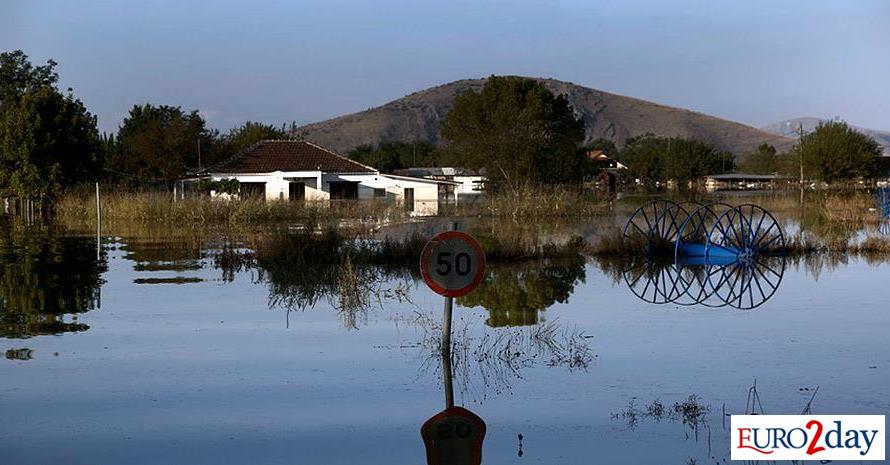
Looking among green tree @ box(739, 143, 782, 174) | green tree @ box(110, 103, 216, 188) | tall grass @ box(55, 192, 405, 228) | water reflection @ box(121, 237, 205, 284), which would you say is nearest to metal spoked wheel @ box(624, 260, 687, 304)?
water reflection @ box(121, 237, 205, 284)

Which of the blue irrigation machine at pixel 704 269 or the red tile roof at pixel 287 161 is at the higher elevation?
the red tile roof at pixel 287 161

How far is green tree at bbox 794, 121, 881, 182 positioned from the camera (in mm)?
90062

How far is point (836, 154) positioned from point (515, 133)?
3309cm

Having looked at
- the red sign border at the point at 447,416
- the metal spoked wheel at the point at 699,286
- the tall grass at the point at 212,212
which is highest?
the tall grass at the point at 212,212

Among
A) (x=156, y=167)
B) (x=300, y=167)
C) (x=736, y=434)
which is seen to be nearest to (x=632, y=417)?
(x=736, y=434)

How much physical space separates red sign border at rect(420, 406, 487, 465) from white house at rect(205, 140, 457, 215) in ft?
192

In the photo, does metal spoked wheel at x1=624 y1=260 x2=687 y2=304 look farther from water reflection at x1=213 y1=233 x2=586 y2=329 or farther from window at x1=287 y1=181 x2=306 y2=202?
window at x1=287 y1=181 x2=306 y2=202

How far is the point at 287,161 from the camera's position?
244ft

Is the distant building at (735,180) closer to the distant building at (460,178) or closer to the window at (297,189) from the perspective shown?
the distant building at (460,178)

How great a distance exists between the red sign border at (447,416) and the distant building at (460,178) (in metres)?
58.4

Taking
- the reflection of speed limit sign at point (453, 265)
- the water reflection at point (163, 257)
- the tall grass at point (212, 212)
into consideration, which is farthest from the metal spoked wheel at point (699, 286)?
the tall grass at point (212, 212)

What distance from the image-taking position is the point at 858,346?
13242 mm

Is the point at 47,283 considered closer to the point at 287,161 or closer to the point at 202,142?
the point at 287,161

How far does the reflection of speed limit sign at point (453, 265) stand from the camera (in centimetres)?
1102
